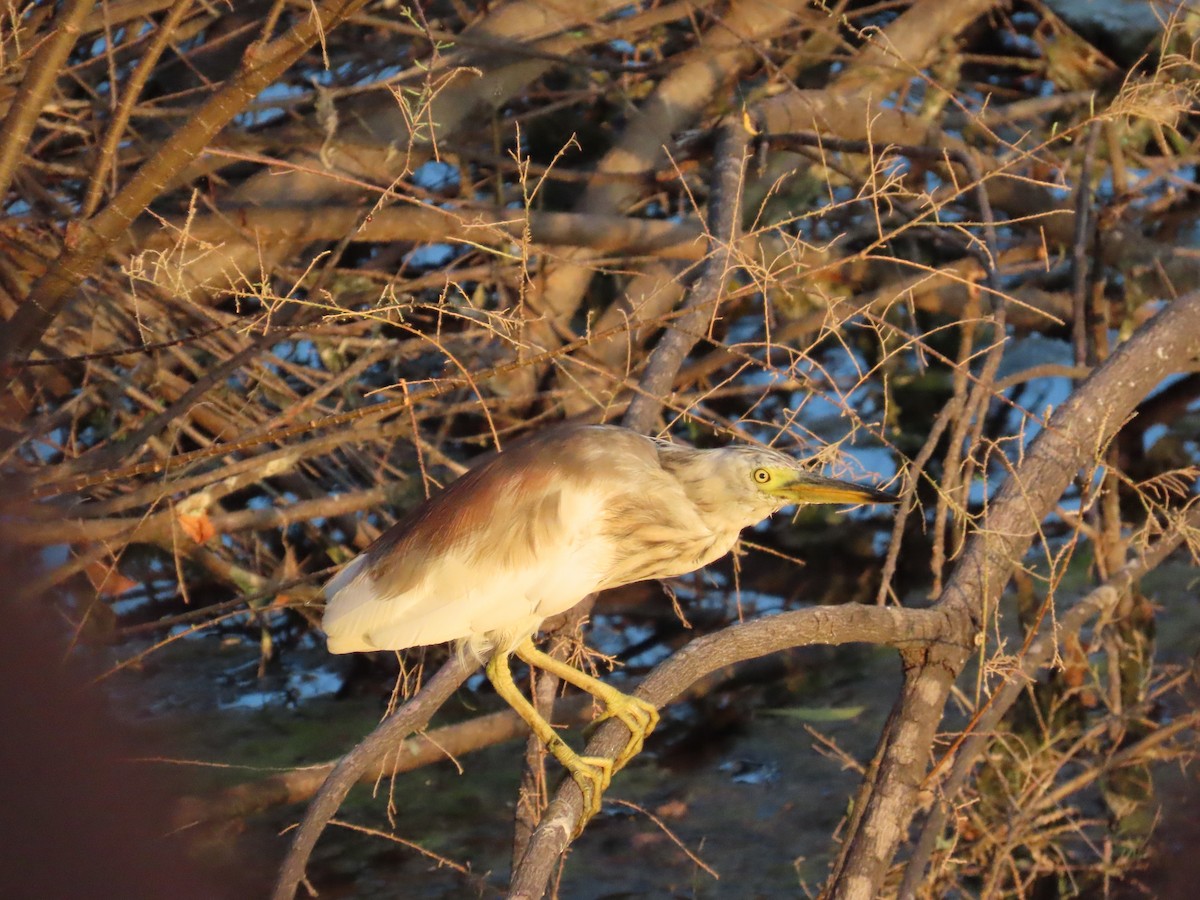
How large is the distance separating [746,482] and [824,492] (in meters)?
0.13

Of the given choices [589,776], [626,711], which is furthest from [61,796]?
[626,711]

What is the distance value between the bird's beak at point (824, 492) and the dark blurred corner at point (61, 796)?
5.86 feet

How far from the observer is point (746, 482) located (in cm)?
216

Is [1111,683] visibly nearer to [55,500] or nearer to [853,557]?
[853,557]

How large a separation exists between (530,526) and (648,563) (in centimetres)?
22

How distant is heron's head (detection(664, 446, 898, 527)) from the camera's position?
7.06 ft

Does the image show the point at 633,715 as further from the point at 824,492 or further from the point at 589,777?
the point at 824,492

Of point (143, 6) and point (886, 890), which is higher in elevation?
Answer: point (143, 6)

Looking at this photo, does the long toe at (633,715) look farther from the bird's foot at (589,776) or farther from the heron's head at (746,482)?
the heron's head at (746,482)

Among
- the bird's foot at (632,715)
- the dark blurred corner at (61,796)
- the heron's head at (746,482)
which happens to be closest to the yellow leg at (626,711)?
the bird's foot at (632,715)

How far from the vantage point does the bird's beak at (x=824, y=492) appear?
209 cm

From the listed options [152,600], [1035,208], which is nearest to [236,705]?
[152,600]

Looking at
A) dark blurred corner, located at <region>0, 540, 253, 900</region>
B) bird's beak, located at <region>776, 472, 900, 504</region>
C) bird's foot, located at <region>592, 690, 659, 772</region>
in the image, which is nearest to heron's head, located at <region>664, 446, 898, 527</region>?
bird's beak, located at <region>776, 472, 900, 504</region>

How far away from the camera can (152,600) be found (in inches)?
167
